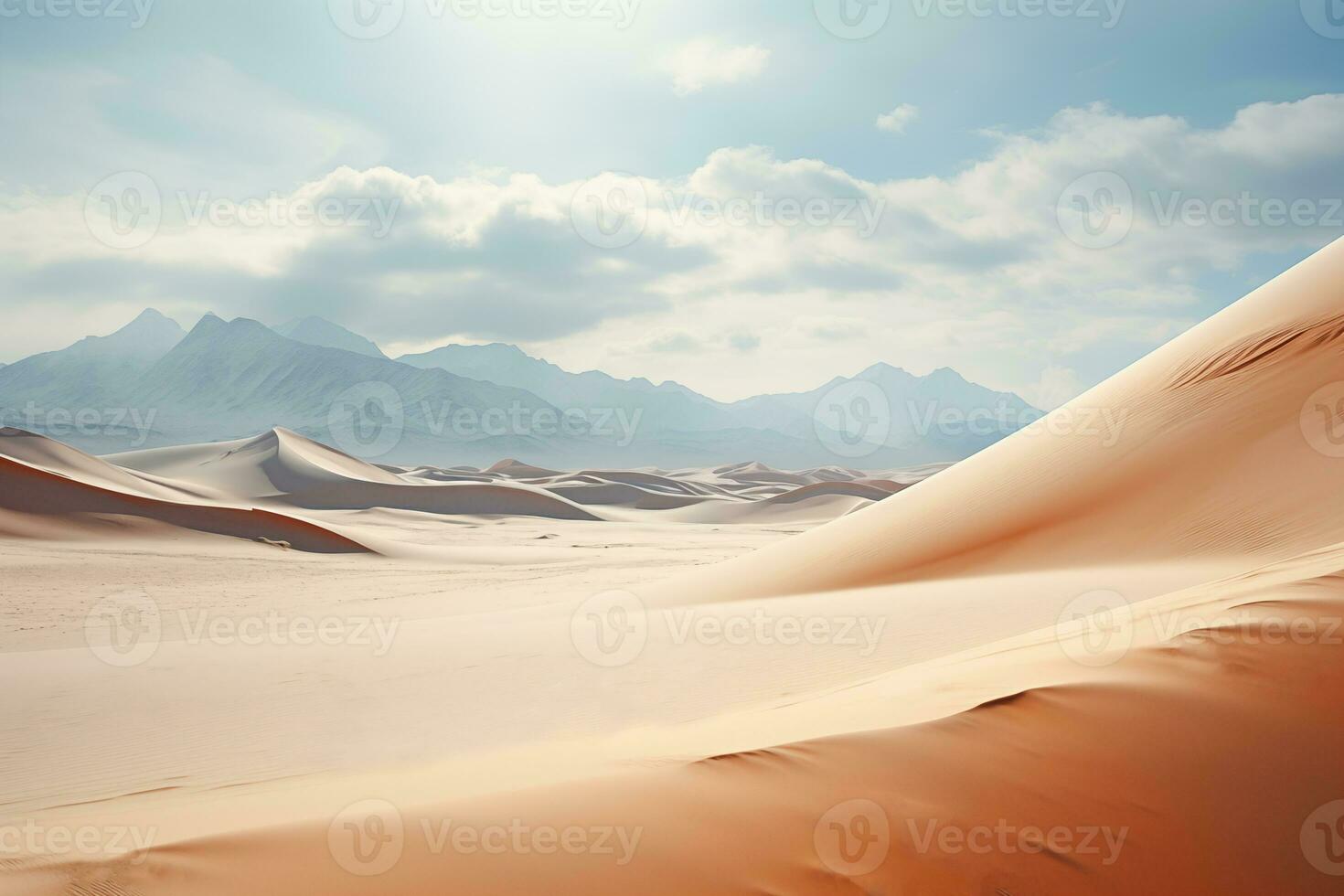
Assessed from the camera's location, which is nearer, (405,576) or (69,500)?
(405,576)

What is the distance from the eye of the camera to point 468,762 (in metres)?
4.43

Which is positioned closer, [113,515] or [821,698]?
[821,698]

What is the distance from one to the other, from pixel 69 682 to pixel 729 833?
740 centimetres

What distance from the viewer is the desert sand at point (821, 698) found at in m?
2.47

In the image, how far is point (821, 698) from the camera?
4785 millimetres

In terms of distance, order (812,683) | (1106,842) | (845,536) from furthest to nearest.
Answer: (845,536) → (812,683) → (1106,842)

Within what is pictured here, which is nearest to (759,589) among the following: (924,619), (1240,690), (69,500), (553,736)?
(924,619)

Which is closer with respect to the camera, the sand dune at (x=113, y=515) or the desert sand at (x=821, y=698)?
the desert sand at (x=821, y=698)

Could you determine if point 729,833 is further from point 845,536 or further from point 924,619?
point 845,536

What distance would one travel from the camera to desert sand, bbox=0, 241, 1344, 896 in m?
A: 2.47

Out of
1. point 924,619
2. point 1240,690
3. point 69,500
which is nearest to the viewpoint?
point 1240,690

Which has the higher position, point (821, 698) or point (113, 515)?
point (821, 698)

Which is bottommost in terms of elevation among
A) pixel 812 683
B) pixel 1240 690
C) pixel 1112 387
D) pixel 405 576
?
pixel 405 576

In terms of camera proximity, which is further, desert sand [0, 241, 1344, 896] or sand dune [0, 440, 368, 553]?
sand dune [0, 440, 368, 553]
